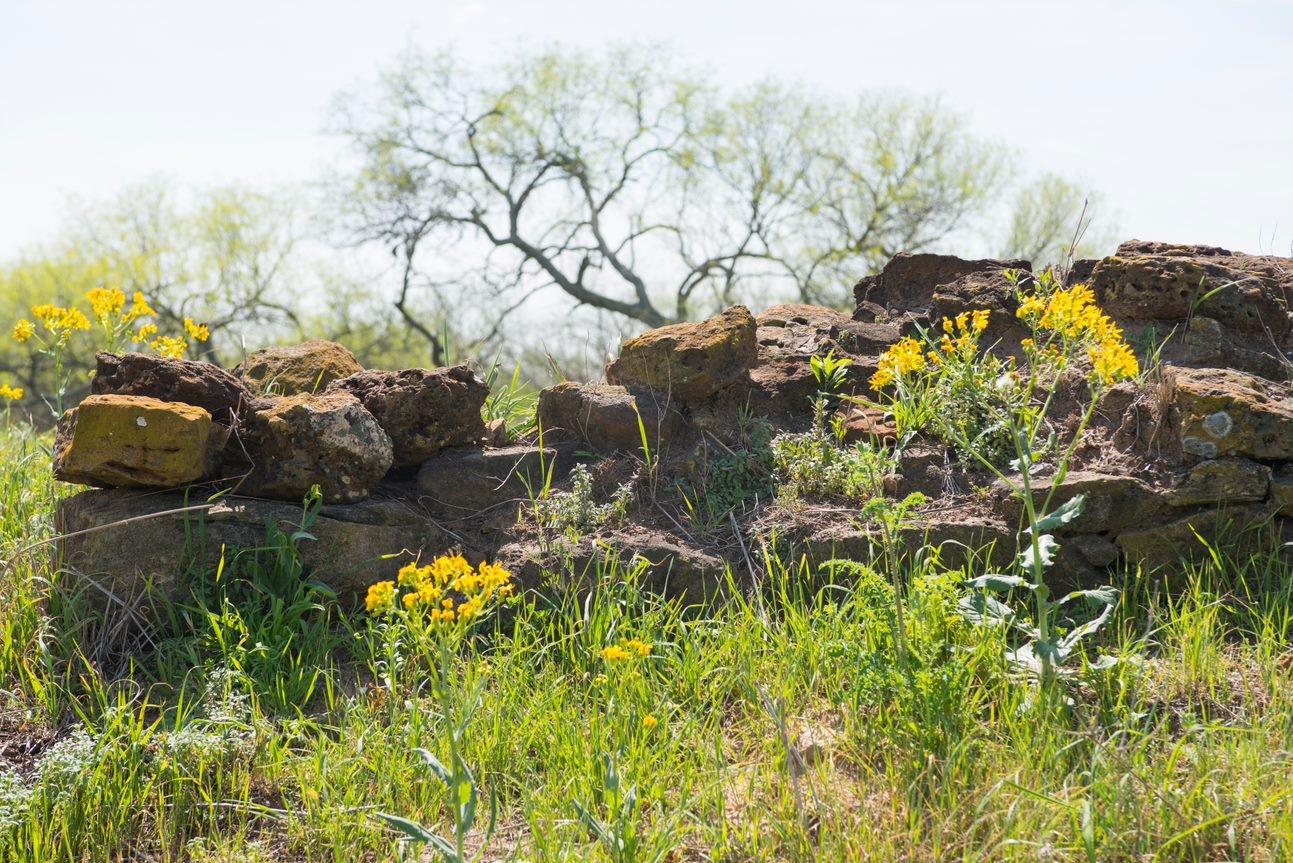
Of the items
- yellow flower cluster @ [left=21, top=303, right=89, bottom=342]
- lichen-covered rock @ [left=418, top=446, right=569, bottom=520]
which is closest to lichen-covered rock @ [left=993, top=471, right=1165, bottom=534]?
lichen-covered rock @ [left=418, top=446, right=569, bottom=520]

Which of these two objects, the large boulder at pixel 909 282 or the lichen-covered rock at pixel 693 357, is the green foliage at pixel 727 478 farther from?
the large boulder at pixel 909 282

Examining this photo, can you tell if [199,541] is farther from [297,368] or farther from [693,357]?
[693,357]

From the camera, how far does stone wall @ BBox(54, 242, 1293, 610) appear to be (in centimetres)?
397

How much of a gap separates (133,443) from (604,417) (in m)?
2.00

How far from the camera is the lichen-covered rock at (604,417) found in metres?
4.73

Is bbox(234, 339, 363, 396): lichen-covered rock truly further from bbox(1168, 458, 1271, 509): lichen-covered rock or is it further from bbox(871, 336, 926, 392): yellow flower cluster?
bbox(1168, 458, 1271, 509): lichen-covered rock

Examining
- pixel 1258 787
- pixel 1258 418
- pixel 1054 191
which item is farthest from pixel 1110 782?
pixel 1054 191

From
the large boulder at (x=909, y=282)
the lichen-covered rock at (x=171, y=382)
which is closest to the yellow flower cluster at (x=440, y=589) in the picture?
the lichen-covered rock at (x=171, y=382)

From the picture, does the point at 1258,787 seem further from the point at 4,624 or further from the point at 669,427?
the point at 4,624

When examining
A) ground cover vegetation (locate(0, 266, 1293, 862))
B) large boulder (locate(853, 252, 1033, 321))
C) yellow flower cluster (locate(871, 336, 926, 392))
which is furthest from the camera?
large boulder (locate(853, 252, 1033, 321))

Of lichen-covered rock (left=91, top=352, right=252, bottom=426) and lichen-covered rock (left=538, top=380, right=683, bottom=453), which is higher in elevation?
lichen-covered rock (left=91, top=352, right=252, bottom=426)

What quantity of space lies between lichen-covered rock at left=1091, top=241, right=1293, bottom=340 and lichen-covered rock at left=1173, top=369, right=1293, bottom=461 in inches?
32.8

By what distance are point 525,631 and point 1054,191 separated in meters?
19.8

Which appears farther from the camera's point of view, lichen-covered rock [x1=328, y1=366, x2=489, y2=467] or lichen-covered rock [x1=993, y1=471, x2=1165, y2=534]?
lichen-covered rock [x1=328, y1=366, x2=489, y2=467]
